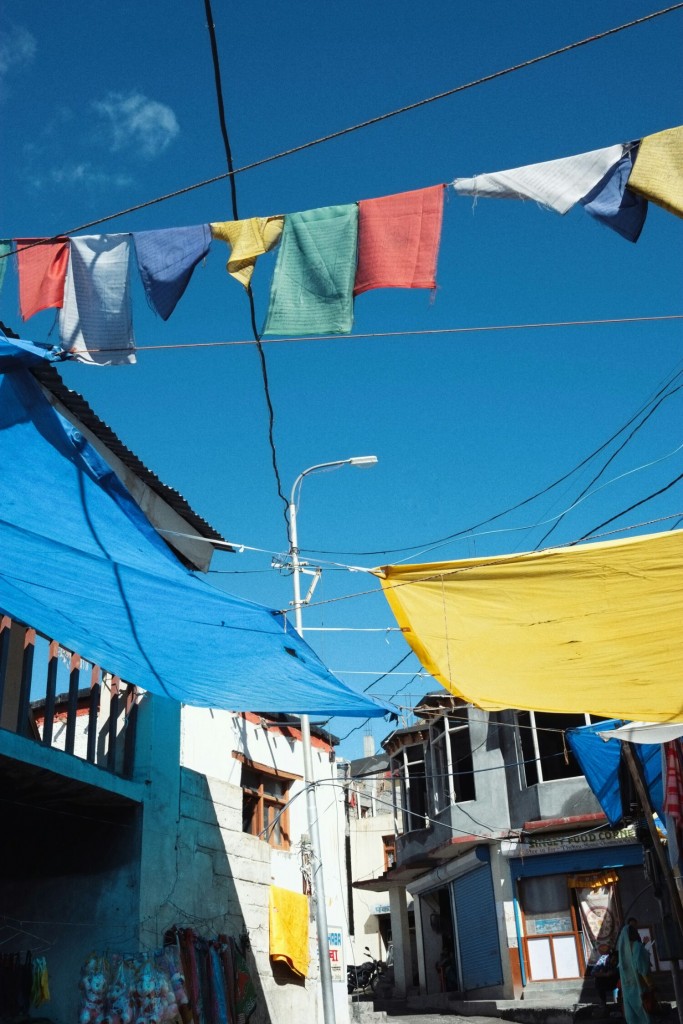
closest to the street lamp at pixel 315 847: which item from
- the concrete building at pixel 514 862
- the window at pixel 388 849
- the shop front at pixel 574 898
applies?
the concrete building at pixel 514 862

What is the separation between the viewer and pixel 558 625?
7.27 metres

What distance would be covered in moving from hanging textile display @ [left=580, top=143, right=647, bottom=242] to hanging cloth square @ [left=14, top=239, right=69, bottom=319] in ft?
12.1

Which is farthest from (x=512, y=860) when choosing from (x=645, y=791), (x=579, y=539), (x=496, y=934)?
(x=579, y=539)

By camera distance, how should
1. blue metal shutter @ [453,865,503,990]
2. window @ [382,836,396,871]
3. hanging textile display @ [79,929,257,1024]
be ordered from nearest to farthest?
1. hanging textile display @ [79,929,257,1024]
2. blue metal shutter @ [453,865,503,990]
3. window @ [382,836,396,871]

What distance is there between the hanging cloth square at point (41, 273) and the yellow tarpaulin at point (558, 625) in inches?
132

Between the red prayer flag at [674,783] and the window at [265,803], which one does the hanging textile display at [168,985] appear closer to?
the window at [265,803]

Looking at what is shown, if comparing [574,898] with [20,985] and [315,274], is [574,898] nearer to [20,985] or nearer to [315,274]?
[20,985]

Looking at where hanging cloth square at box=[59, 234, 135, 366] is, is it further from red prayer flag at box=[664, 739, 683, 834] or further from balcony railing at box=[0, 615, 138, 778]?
red prayer flag at box=[664, 739, 683, 834]

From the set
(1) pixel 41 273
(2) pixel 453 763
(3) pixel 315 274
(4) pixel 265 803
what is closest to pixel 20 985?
(1) pixel 41 273

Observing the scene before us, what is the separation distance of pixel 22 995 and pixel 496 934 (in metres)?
15.3

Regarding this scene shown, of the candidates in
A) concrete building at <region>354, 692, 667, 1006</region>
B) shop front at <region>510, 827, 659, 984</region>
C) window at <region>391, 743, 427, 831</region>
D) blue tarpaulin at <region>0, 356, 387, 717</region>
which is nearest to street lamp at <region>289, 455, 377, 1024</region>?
blue tarpaulin at <region>0, 356, 387, 717</region>

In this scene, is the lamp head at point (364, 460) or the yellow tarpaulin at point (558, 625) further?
the lamp head at point (364, 460)

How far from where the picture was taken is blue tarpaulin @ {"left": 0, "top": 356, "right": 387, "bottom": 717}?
21.4 feet

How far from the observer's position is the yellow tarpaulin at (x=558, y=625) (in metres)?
7.14
